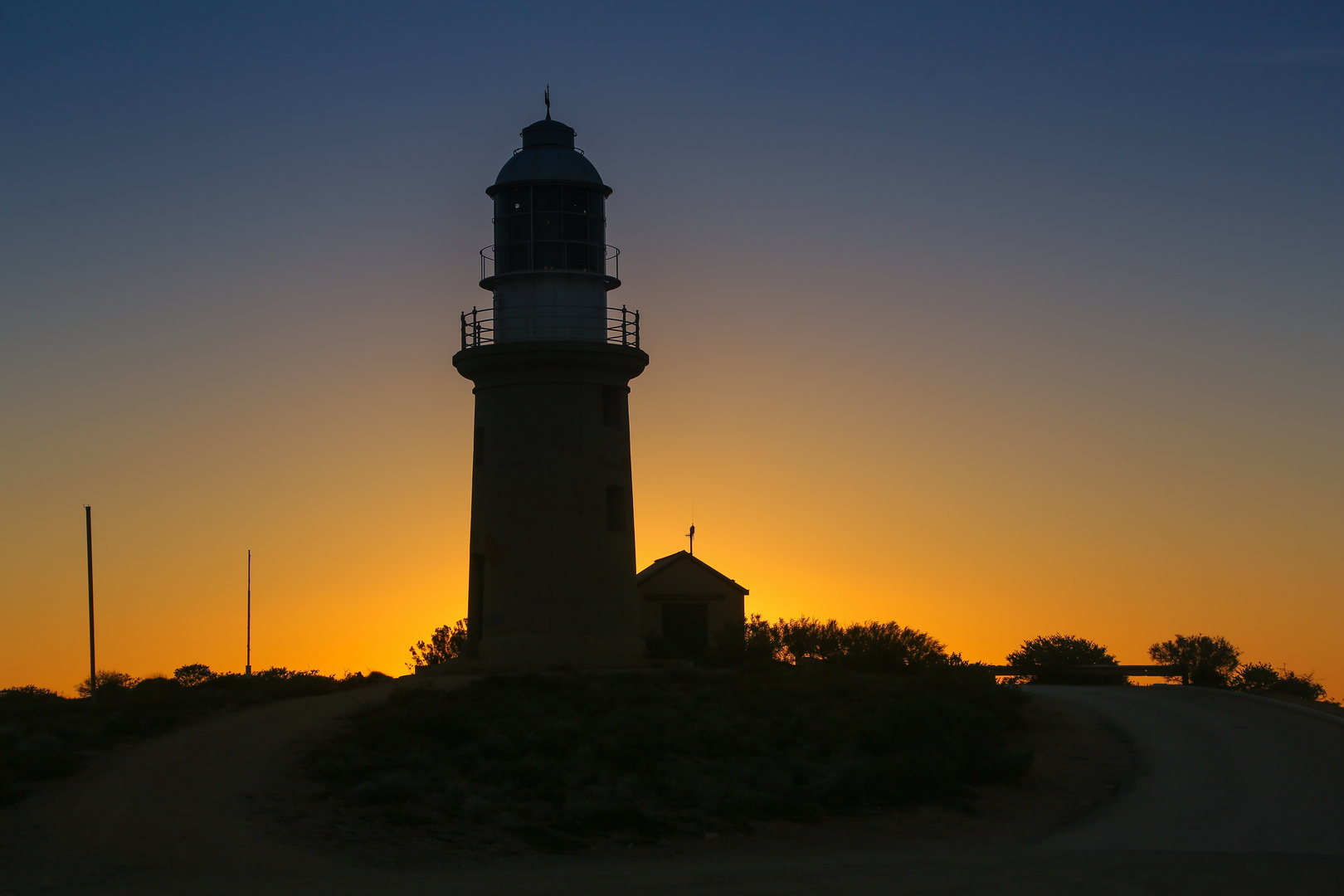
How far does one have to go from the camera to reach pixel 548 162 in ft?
95.0

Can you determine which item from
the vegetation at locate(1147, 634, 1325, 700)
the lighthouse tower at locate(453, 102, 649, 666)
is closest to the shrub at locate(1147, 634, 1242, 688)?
the vegetation at locate(1147, 634, 1325, 700)

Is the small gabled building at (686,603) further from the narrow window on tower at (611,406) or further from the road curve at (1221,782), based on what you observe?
the road curve at (1221,782)

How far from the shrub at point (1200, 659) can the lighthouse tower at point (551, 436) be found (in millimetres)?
15806

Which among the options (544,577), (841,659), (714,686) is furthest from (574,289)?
(841,659)

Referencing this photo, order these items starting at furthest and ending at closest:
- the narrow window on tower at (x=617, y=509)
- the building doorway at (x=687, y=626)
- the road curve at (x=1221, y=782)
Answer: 1. the building doorway at (x=687, y=626)
2. the narrow window on tower at (x=617, y=509)
3. the road curve at (x=1221, y=782)

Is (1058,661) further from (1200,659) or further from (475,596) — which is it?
(475,596)

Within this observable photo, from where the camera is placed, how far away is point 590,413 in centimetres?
2884

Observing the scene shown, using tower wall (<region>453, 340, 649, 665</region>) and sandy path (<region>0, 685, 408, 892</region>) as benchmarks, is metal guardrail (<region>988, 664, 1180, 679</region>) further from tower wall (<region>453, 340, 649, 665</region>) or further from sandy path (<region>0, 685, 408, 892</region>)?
sandy path (<region>0, 685, 408, 892</region>)

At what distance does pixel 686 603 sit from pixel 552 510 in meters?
9.30

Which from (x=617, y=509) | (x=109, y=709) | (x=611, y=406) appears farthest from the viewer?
(x=611, y=406)

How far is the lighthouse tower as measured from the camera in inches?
1102

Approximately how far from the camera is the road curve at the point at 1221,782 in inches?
619

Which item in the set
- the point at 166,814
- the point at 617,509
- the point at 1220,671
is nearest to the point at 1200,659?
the point at 1220,671

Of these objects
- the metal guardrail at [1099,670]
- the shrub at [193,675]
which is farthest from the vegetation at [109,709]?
the metal guardrail at [1099,670]
